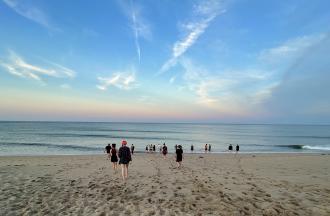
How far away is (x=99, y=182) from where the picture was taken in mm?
10820

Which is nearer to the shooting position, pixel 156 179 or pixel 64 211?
pixel 64 211

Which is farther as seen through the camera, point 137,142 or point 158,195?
point 137,142

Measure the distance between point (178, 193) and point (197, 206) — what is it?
153 centimetres

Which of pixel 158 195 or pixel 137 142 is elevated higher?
pixel 158 195

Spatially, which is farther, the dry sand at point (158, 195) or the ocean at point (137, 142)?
the ocean at point (137, 142)

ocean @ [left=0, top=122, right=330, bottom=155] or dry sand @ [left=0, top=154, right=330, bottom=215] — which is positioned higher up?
dry sand @ [left=0, top=154, right=330, bottom=215]

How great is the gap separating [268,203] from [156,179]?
5.54 meters

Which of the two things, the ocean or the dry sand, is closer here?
Result: the dry sand

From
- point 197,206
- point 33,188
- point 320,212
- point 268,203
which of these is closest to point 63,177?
point 33,188

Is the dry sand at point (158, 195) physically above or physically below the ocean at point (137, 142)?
above

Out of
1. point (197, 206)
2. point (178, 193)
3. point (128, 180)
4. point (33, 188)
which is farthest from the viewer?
point (128, 180)

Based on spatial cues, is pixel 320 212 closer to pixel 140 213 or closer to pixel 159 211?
pixel 159 211

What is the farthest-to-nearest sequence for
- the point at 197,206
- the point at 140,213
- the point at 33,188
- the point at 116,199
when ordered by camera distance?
the point at 33,188, the point at 116,199, the point at 197,206, the point at 140,213

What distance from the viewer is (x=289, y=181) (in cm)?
1193
